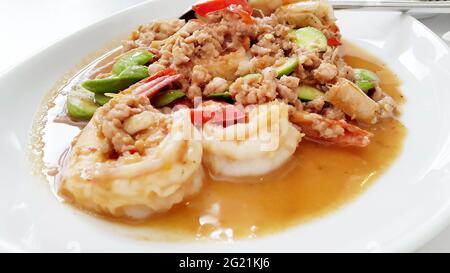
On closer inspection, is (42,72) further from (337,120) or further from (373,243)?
(373,243)

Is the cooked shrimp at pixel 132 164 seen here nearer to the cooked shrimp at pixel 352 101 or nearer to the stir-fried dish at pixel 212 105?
the stir-fried dish at pixel 212 105

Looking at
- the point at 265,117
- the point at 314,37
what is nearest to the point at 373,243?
the point at 265,117

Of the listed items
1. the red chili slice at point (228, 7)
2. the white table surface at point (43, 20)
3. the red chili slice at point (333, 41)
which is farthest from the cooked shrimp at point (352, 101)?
the white table surface at point (43, 20)

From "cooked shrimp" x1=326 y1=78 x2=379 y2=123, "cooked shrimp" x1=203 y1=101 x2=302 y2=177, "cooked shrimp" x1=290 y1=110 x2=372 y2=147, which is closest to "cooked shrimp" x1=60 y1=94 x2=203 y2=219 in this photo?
"cooked shrimp" x1=203 y1=101 x2=302 y2=177

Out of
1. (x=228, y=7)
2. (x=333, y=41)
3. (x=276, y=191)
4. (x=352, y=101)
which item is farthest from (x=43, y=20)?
(x=276, y=191)

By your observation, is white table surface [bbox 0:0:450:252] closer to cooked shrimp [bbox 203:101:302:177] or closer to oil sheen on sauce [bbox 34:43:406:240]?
oil sheen on sauce [bbox 34:43:406:240]
